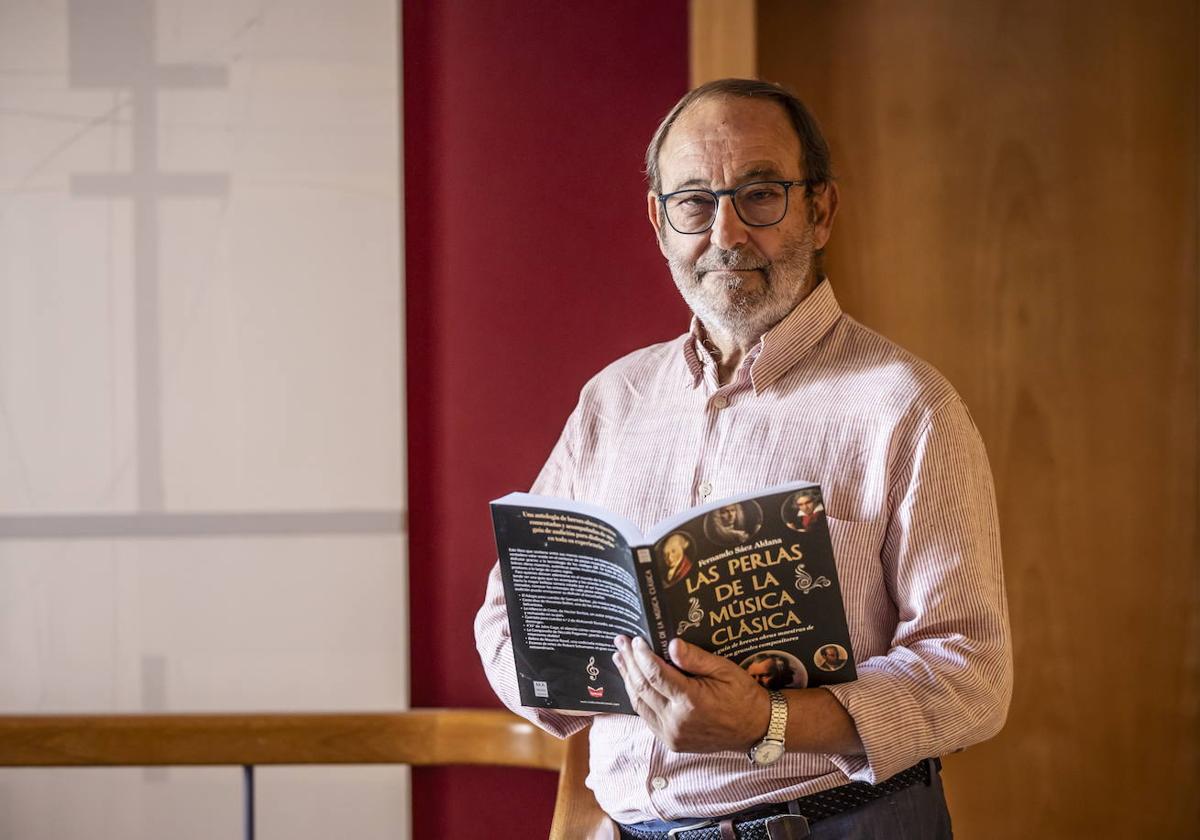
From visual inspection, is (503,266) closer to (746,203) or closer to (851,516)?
(746,203)

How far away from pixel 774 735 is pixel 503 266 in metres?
1.39

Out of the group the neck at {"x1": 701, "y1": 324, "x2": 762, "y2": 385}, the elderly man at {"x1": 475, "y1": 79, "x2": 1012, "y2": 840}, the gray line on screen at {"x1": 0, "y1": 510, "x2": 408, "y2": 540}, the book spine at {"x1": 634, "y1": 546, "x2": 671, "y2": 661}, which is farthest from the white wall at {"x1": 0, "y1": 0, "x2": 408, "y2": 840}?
the book spine at {"x1": 634, "y1": 546, "x2": 671, "y2": 661}

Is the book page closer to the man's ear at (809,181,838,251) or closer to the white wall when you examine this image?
the man's ear at (809,181,838,251)

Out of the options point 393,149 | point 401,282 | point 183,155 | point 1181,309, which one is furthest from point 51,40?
point 1181,309

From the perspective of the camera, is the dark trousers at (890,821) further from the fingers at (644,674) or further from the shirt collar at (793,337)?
the shirt collar at (793,337)

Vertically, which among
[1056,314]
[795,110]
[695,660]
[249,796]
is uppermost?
[795,110]

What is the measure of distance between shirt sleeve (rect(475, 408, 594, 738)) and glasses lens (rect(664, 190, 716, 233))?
37 cm

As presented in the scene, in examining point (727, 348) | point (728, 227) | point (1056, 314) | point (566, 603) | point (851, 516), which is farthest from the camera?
point (1056, 314)

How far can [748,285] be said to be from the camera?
1495 millimetres

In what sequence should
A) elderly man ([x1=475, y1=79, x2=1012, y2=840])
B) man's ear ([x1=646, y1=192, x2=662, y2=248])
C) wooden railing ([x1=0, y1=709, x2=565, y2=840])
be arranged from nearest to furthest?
elderly man ([x1=475, y1=79, x2=1012, y2=840])
man's ear ([x1=646, y1=192, x2=662, y2=248])
wooden railing ([x1=0, y1=709, x2=565, y2=840])

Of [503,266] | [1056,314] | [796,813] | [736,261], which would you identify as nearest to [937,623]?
[796,813]

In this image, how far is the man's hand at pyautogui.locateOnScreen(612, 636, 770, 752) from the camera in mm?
1146

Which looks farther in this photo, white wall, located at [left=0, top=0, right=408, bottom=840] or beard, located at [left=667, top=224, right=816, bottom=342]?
white wall, located at [left=0, top=0, right=408, bottom=840]

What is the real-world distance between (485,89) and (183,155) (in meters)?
0.69
